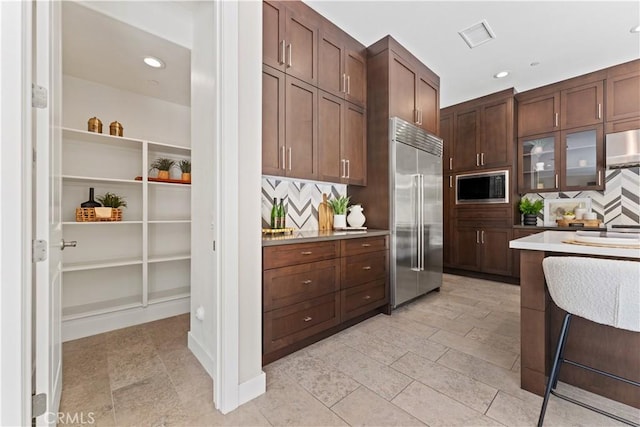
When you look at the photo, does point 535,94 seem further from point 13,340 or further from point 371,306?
point 13,340

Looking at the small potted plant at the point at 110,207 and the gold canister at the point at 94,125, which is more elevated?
the gold canister at the point at 94,125

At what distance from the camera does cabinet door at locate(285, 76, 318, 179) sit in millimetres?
2262

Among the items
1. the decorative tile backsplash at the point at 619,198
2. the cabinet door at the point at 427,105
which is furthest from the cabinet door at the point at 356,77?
the decorative tile backsplash at the point at 619,198

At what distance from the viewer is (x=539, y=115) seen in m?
3.90

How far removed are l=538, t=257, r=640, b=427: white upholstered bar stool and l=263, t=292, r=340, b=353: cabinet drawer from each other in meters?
1.35

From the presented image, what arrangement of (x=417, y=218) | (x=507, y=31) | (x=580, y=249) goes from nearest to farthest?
(x=580, y=249) → (x=507, y=31) → (x=417, y=218)

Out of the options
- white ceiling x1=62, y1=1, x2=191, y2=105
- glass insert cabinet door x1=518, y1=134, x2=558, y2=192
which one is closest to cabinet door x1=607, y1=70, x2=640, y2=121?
glass insert cabinet door x1=518, y1=134, x2=558, y2=192

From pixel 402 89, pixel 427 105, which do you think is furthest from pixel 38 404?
pixel 427 105

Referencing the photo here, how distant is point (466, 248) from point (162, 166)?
176 inches

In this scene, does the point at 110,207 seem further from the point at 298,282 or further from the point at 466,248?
the point at 466,248

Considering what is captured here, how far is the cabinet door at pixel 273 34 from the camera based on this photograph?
6.82ft

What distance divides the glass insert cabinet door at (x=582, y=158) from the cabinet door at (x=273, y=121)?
4.06 metres

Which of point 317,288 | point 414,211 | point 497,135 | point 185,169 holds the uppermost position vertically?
point 497,135

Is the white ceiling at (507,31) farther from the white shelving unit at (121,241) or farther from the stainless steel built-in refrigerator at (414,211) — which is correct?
the white shelving unit at (121,241)
